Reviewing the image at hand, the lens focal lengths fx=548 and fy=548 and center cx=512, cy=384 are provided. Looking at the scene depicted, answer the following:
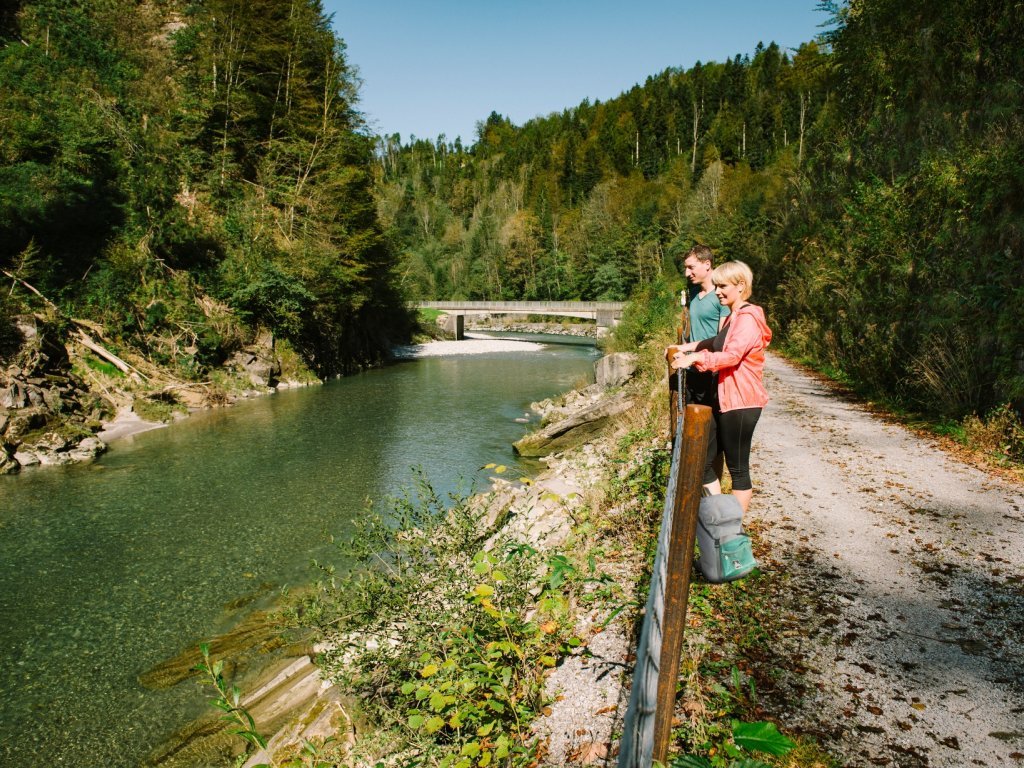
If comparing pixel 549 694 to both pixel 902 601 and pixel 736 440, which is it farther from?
pixel 902 601

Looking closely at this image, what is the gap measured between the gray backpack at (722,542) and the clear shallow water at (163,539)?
4.55 meters

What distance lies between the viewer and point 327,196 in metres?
26.4

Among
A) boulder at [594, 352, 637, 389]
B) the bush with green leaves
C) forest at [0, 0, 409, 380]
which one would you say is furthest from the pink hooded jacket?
forest at [0, 0, 409, 380]

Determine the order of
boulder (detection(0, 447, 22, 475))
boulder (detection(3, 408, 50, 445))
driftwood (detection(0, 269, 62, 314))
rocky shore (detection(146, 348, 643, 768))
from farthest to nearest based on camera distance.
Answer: driftwood (detection(0, 269, 62, 314))
boulder (detection(3, 408, 50, 445))
boulder (detection(0, 447, 22, 475))
rocky shore (detection(146, 348, 643, 768))

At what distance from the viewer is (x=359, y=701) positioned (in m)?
3.90

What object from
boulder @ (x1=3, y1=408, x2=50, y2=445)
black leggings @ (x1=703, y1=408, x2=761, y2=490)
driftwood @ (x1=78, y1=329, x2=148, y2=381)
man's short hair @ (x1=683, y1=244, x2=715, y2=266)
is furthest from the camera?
Result: driftwood @ (x1=78, y1=329, x2=148, y2=381)

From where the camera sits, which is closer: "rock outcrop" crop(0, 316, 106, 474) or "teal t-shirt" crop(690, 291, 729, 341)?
"teal t-shirt" crop(690, 291, 729, 341)

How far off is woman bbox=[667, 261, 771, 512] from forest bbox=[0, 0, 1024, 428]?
530cm

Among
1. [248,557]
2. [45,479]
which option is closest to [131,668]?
[248,557]

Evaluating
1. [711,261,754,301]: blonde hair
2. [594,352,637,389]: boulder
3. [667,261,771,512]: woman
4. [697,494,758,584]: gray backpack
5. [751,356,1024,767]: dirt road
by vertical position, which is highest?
[711,261,754,301]: blonde hair

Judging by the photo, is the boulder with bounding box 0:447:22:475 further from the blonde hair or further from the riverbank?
the blonde hair

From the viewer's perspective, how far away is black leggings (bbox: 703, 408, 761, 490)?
3.58 m

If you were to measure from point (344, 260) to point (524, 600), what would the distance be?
2596cm

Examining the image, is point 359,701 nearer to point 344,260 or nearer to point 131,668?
point 131,668
